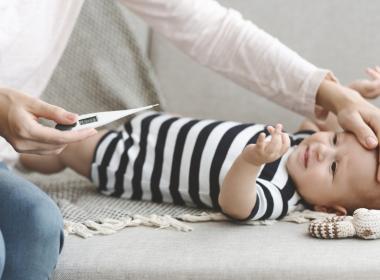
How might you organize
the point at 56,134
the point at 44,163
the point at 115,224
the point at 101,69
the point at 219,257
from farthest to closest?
the point at 101,69 → the point at 44,163 → the point at 115,224 → the point at 219,257 → the point at 56,134

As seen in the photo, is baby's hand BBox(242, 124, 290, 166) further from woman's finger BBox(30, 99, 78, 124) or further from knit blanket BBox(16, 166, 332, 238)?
woman's finger BBox(30, 99, 78, 124)

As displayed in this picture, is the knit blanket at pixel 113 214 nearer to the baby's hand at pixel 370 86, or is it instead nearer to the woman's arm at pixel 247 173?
the woman's arm at pixel 247 173

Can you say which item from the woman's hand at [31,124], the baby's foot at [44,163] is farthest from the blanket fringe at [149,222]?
the baby's foot at [44,163]

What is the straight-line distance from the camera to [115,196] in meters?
1.48

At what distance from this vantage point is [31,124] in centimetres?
99

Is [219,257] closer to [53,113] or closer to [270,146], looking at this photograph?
[270,146]

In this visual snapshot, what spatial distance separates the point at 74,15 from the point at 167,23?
195mm

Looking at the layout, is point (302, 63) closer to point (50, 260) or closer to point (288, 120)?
point (288, 120)

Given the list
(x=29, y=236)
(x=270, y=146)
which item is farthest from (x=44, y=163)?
(x=270, y=146)

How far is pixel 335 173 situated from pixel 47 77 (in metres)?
0.59

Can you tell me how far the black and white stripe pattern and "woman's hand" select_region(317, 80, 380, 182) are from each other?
137mm

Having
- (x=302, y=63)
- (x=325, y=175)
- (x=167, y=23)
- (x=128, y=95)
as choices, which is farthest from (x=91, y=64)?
(x=325, y=175)

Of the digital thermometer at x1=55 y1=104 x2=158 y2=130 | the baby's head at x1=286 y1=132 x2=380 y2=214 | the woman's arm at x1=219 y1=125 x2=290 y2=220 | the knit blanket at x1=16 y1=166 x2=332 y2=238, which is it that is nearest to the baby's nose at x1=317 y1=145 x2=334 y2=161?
the baby's head at x1=286 y1=132 x2=380 y2=214

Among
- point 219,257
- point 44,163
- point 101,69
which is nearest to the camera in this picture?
point 219,257
